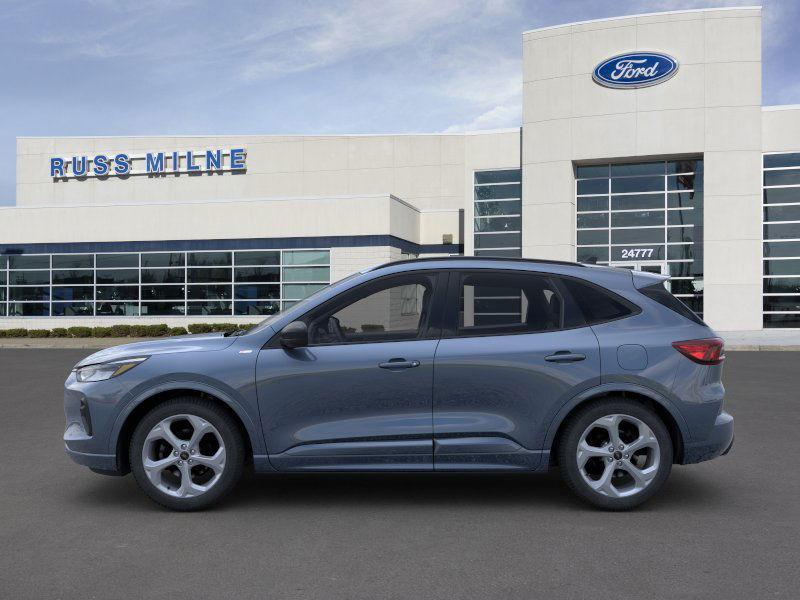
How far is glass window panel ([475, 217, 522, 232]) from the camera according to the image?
34603 millimetres

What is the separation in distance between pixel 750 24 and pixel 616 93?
5324mm

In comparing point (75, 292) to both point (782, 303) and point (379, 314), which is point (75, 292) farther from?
point (379, 314)

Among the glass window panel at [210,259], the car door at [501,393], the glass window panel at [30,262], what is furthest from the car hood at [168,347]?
the glass window panel at [30,262]

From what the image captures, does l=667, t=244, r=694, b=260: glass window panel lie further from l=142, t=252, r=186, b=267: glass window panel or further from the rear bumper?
the rear bumper

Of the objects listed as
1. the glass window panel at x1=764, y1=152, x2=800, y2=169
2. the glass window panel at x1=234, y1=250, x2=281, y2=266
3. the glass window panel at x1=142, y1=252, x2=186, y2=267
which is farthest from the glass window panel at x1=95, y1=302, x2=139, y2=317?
the glass window panel at x1=764, y1=152, x2=800, y2=169

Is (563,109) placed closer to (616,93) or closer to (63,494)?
(616,93)

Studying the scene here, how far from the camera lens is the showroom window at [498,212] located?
34.6 metres

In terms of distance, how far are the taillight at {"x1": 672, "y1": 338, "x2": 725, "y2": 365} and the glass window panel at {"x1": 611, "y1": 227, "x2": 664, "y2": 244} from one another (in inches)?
1093

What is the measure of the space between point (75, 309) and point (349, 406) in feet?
107

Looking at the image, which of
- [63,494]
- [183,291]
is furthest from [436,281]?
[183,291]

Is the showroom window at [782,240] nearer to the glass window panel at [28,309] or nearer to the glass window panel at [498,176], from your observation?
the glass window panel at [498,176]

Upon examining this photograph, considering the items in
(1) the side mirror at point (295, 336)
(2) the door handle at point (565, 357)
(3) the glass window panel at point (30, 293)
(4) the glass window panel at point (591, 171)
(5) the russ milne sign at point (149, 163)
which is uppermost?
(5) the russ milne sign at point (149, 163)

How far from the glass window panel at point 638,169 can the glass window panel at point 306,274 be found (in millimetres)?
12344

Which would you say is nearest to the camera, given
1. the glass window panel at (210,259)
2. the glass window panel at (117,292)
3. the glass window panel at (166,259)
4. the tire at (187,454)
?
the tire at (187,454)
